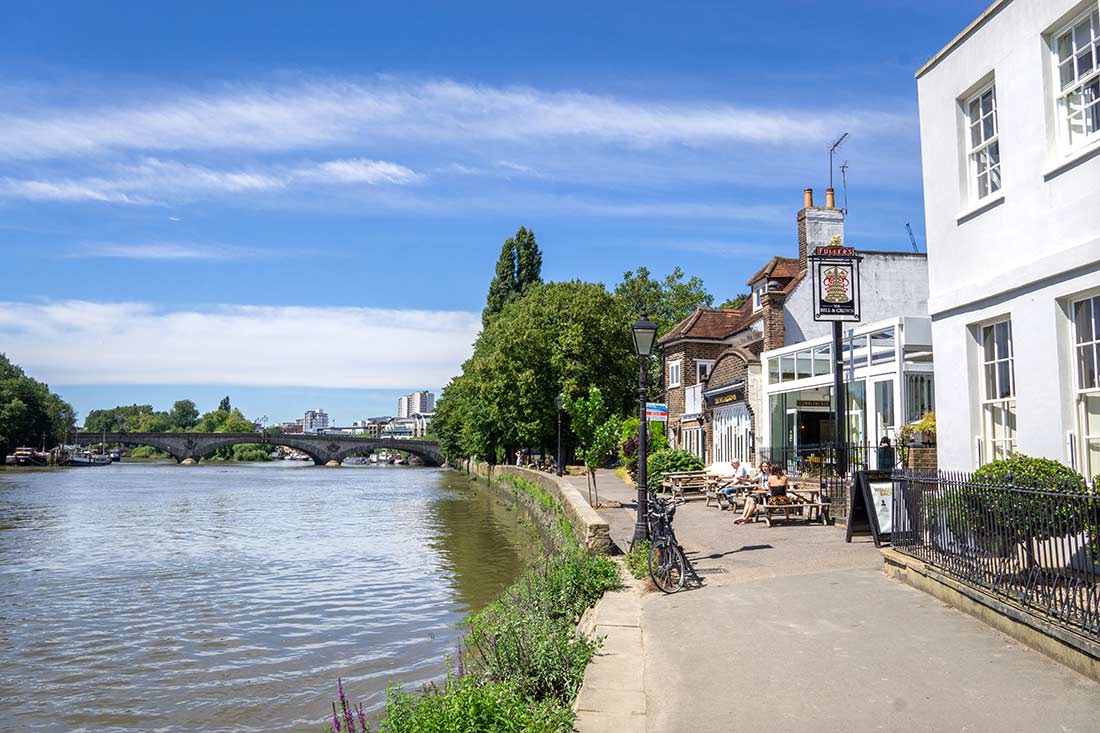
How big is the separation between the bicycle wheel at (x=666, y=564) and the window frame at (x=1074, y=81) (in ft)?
19.9

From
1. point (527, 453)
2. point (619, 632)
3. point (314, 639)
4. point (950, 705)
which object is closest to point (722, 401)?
point (314, 639)

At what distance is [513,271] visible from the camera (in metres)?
65.2

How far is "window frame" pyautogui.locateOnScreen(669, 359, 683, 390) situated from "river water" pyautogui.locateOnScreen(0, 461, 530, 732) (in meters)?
11.1

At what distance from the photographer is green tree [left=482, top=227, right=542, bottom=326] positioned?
6462 centimetres

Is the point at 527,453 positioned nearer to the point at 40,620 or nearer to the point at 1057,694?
the point at 40,620

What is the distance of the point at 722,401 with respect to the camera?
30234 millimetres

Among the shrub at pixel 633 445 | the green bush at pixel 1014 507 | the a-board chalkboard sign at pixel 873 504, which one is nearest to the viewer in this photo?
the green bush at pixel 1014 507

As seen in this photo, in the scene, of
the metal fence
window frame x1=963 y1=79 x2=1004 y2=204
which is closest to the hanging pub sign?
window frame x1=963 y1=79 x2=1004 y2=204

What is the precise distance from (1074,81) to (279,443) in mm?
108889

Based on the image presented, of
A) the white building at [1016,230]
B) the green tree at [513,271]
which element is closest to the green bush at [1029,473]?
the white building at [1016,230]

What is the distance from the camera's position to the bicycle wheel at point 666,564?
408 inches

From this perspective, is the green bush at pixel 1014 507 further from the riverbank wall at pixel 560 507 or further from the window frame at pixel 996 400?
the riverbank wall at pixel 560 507

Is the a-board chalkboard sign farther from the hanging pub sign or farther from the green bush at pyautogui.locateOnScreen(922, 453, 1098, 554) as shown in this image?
the hanging pub sign

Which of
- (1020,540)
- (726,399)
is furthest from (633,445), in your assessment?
(1020,540)
